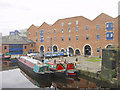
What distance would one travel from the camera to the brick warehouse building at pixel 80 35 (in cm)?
3284

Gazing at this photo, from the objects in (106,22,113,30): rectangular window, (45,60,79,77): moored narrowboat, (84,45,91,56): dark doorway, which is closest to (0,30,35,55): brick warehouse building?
(84,45,91,56): dark doorway

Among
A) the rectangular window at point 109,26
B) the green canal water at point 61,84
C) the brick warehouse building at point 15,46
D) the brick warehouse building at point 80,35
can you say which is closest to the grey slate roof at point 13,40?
the brick warehouse building at point 15,46

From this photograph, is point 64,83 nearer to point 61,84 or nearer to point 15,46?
point 61,84

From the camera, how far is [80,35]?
3791cm

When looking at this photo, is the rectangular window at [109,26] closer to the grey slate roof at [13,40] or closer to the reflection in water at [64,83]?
the reflection in water at [64,83]

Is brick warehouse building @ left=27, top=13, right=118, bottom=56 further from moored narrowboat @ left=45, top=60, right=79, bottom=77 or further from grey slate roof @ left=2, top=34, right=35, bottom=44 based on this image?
moored narrowboat @ left=45, top=60, right=79, bottom=77

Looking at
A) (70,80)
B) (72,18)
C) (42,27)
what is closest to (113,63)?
(70,80)

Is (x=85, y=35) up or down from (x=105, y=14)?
down

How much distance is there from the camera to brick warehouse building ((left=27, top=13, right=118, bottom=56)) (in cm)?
3284

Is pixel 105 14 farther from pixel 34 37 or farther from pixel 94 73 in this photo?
pixel 34 37

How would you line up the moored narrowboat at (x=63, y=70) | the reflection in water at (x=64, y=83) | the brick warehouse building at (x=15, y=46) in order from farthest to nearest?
the brick warehouse building at (x=15, y=46)
the moored narrowboat at (x=63, y=70)
the reflection in water at (x=64, y=83)

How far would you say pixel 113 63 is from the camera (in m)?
15.5

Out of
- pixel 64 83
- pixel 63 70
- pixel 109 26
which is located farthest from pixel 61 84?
pixel 109 26

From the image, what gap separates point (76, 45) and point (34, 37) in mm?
20220
